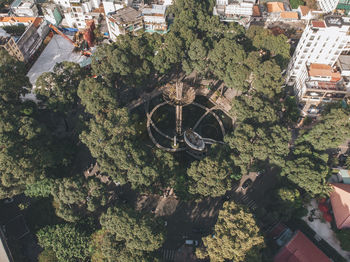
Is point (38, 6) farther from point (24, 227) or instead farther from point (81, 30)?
point (24, 227)

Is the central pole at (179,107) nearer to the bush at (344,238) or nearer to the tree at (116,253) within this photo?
the tree at (116,253)

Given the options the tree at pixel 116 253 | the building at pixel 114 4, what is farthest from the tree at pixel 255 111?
the building at pixel 114 4

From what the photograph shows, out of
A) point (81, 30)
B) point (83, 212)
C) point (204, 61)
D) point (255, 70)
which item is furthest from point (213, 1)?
point (83, 212)

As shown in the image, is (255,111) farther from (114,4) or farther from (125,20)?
(114,4)

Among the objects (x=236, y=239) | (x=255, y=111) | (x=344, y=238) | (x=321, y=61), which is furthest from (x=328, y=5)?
(x=236, y=239)

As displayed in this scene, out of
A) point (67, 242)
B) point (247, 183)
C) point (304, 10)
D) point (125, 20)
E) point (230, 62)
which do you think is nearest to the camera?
point (67, 242)

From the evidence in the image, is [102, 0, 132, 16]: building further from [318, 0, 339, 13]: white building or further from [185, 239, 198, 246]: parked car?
[185, 239, 198, 246]: parked car
